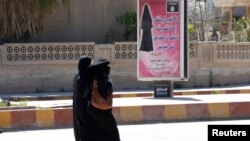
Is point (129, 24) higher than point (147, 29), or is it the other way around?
point (129, 24)

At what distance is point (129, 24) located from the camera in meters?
20.4

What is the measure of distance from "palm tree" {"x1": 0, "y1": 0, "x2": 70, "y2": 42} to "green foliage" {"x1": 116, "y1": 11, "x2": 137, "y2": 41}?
203 centimetres

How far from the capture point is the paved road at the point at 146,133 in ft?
34.8

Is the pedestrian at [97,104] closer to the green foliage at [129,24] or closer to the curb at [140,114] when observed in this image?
the curb at [140,114]

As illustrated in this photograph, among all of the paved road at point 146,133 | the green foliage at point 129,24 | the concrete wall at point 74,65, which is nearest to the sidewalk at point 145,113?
the paved road at point 146,133

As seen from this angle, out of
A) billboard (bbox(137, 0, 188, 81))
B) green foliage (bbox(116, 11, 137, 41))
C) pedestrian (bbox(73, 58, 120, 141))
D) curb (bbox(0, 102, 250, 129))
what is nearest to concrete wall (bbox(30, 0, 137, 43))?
green foliage (bbox(116, 11, 137, 41))

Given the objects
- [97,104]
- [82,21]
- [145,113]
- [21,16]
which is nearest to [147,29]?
[145,113]

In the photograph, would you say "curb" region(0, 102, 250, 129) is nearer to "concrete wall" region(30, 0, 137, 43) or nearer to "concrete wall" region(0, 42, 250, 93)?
"concrete wall" region(0, 42, 250, 93)

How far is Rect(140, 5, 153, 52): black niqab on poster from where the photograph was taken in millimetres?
15195

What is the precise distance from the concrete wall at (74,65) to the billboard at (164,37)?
3.74 meters

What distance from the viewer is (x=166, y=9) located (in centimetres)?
1512

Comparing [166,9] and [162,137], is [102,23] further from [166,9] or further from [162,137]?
[162,137]

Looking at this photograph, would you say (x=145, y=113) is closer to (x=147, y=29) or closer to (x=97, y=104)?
(x=147, y=29)

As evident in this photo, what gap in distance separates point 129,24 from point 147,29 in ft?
17.2
